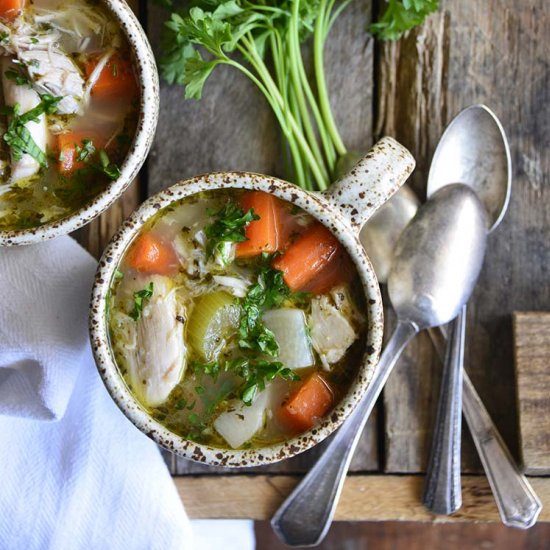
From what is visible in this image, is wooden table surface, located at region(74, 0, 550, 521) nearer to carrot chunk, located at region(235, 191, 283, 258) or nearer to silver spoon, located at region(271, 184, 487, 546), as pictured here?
silver spoon, located at region(271, 184, 487, 546)

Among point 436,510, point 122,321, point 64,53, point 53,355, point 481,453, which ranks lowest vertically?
point 436,510

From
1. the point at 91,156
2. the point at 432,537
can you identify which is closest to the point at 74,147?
the point at 91,156

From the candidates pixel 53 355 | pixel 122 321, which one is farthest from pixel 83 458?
pixel 122 321

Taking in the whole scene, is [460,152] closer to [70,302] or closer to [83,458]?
[70,302]

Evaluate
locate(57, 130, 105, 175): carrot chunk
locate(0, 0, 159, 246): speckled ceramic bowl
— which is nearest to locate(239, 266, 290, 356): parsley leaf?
locate(0, 0, 159, 246): speckled ceramic bowl

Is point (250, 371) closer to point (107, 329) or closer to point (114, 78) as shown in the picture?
point (107, 329)

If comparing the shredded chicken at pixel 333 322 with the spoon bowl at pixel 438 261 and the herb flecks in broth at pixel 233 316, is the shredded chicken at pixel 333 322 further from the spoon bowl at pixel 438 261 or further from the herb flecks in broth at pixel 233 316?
the spoon bowl at pixel 438 261

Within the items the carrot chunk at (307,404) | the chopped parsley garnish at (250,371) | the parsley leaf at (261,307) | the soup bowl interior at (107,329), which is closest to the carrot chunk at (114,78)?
the soup bowl interior at (107,329)

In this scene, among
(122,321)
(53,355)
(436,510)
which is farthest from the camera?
(436,510)
